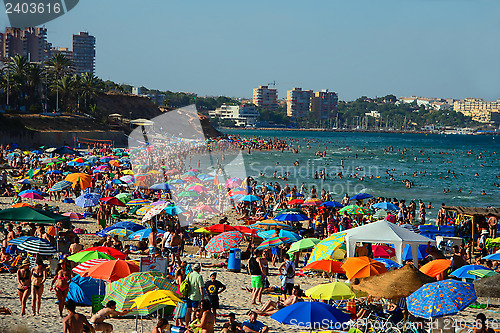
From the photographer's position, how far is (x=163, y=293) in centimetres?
784

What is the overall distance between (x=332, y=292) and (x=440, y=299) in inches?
69.7

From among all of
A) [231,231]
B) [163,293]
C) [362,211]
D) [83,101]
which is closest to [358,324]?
[163,293]

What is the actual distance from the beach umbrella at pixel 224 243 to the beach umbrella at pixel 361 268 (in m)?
3.41

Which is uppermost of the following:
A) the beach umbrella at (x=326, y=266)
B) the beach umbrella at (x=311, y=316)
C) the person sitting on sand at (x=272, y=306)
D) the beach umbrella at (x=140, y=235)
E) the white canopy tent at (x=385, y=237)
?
the white canopy tent at (x=385, y=237)

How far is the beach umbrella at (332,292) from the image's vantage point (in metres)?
8.74

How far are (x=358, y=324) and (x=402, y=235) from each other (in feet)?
10.7

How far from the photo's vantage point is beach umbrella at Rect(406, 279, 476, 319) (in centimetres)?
752

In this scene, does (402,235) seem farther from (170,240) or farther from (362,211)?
(362,211)

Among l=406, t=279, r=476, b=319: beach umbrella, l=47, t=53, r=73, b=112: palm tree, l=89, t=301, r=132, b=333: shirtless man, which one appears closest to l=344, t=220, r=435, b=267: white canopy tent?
l=406, t=279, r=476, b=319: beach umbrella

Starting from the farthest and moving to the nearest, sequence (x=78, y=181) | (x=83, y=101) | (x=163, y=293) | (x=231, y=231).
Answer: (x=83, y=101) < (x=78, y=181) < (x=231, y=231) < (x=163, y=293)

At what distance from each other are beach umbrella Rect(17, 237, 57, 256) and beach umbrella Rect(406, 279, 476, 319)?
23.8 ft

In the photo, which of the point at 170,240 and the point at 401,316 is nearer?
the point at 401,316

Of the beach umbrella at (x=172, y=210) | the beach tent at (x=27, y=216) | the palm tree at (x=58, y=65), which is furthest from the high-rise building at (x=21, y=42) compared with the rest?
the beach tent at (x=27, y=216)

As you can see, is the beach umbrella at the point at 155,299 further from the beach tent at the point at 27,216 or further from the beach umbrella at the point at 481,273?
the beach umbrella at the point at 481,273
